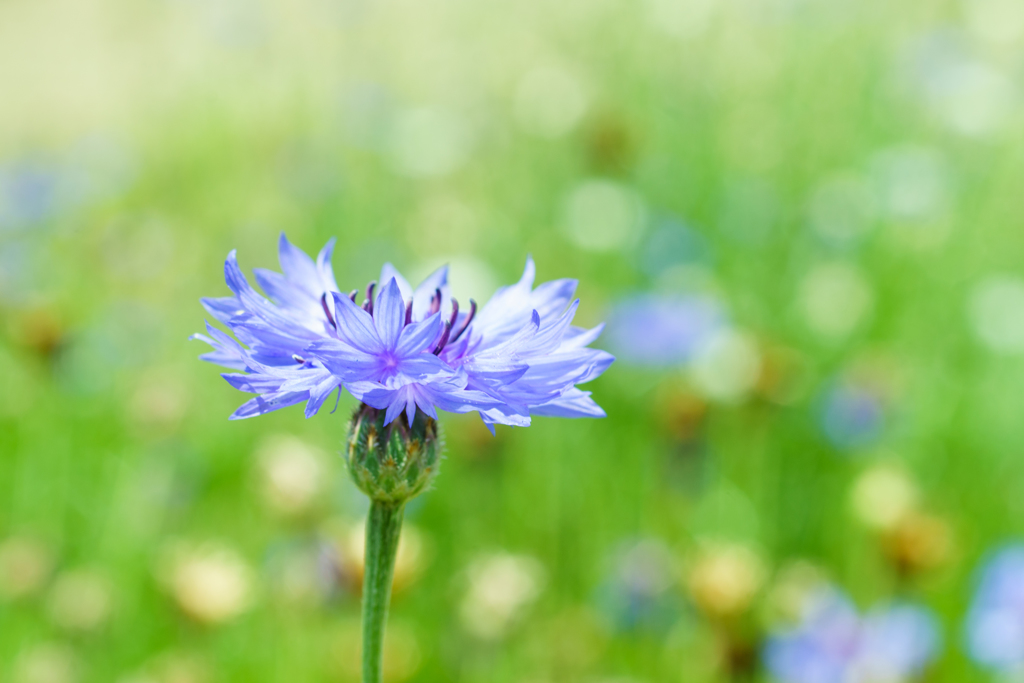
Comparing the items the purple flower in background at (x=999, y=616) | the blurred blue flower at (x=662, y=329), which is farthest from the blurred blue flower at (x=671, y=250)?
the purple flower in background at (x=999, y=616)

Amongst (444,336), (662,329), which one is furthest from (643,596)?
(444,336)

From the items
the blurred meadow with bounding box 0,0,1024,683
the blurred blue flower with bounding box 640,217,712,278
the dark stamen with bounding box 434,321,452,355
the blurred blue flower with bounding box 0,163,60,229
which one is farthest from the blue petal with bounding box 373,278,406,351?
the blurred blue flower with bounding box 0,163,60,229

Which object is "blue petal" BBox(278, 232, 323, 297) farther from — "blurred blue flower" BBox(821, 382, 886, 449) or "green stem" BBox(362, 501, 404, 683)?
"blurred blue flower" BBox(821, 382, 886, 449)

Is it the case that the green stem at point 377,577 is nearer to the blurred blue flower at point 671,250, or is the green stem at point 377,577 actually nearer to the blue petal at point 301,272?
the blue petal at point 301,272

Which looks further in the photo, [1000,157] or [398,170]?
[398,170]

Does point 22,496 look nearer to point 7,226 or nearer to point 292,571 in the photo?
point 292,571

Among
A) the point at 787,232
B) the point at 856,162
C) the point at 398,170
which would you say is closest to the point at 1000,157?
the point at 856,162
